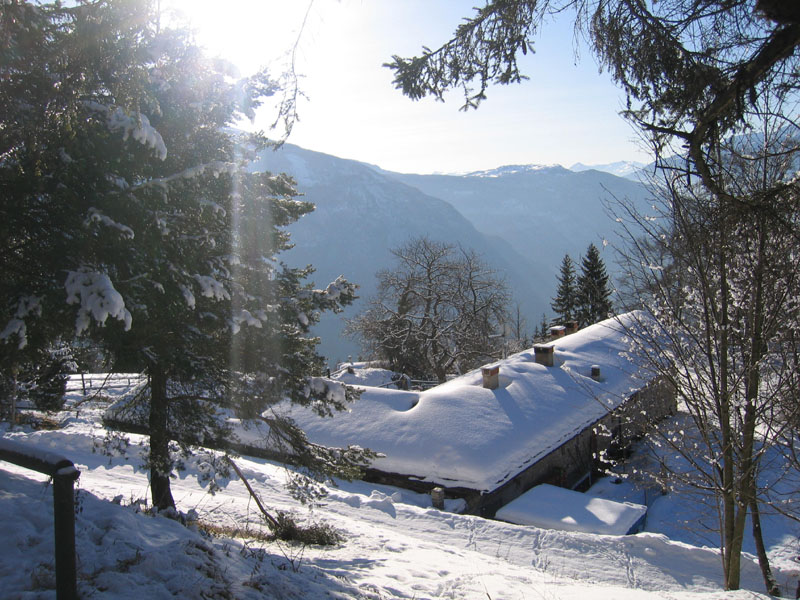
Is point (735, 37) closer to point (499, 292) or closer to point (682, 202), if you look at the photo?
point (682, 202)

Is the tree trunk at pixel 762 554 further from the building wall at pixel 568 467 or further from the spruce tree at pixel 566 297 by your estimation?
the spruce tree at pixel 566 297

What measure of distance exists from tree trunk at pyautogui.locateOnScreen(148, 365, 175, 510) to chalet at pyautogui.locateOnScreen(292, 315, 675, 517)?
664 centimetres

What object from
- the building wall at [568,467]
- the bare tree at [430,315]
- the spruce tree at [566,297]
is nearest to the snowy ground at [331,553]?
the building wall at [568,467]

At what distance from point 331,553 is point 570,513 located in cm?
776

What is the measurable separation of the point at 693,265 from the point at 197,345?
22.3 ft

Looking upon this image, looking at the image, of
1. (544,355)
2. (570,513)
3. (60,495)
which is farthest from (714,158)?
(544,355)

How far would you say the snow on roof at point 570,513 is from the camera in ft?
40.3

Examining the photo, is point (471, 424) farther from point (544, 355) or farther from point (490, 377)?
point (544, 355)

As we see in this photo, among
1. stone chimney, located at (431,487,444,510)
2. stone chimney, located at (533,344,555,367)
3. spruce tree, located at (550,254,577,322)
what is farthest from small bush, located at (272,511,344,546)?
spruce tree, located at (550,254,577,322)

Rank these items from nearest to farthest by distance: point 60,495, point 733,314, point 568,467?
point 60,495 < point 733,314 < point 568,467

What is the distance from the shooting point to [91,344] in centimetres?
639

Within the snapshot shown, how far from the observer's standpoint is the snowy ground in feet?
13.4

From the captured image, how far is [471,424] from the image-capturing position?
15.5 meters

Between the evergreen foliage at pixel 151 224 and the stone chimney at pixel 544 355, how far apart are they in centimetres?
1290
